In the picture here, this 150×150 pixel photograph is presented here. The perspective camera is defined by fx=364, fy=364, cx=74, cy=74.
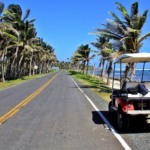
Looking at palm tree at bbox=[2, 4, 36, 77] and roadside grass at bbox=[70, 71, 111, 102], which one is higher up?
palm tree at bbox=[2, 4, 36, 77]

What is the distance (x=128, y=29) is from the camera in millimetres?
29484

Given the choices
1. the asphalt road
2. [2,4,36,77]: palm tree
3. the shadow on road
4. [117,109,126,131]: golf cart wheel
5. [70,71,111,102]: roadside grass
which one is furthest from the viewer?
[2,4,36,77]: palm tree

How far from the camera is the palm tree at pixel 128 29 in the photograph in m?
29.8

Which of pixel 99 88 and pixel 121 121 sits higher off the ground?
pixel 121 121

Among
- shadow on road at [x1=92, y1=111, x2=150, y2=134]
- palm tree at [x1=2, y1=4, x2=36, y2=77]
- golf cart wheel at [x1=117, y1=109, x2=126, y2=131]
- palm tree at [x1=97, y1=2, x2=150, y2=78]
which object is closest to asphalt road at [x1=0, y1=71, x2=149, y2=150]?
shadow on road at [x1=92, y1=111, x2=150, y2=134]

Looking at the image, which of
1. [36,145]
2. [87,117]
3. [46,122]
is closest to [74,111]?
[87,117]

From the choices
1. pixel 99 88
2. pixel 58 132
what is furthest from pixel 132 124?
pixel 99 88

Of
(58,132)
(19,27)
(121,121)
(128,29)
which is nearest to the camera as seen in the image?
(58,132)

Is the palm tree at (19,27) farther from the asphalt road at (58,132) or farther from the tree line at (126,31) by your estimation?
the asphalt road at (58,132)

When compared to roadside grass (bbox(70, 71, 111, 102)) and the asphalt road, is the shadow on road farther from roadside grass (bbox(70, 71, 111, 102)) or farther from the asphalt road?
roadside grass (bbox(70, 71, 111, 102))

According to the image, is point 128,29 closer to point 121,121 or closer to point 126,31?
point 126,31

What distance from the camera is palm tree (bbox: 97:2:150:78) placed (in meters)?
29.8

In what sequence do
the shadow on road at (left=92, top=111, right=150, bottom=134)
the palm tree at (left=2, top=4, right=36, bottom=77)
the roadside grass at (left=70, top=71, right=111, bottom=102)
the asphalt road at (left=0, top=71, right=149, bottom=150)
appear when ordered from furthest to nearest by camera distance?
the palm tree at (left=2, top=4, right=36, bottom=77) < the roadside grass at (left=70, top=71, right=111, bottom=102) < the shadow on road at (left=92, top=111, right=150, bottom=134) < the asphalt road at (left=0, top=71, right=149, bottom=150)

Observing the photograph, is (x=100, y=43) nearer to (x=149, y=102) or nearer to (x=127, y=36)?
(x=127, y=36)
